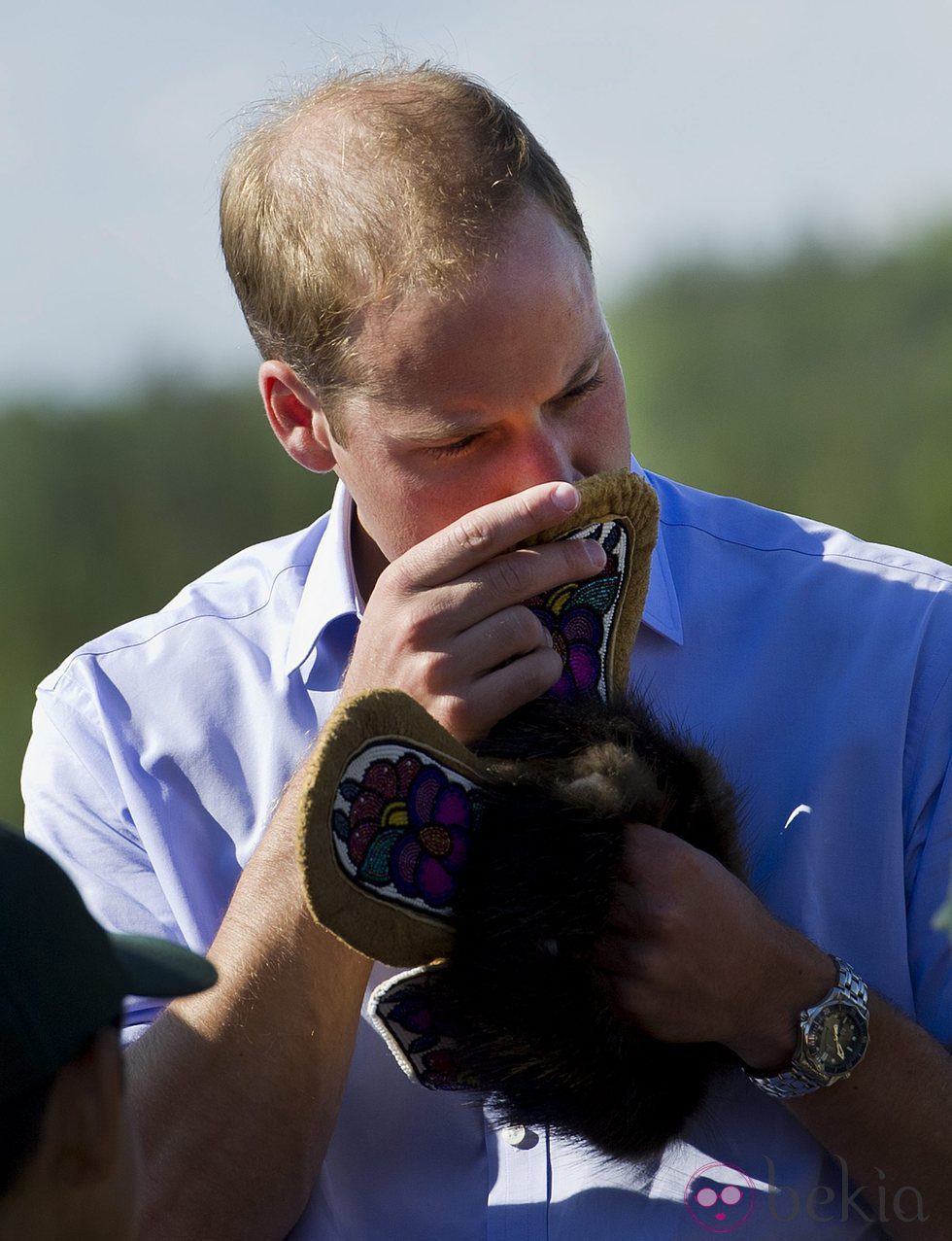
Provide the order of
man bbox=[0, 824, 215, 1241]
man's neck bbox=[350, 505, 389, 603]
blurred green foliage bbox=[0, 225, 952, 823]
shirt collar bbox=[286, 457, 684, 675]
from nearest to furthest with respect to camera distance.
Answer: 1. man bbox=[0, 824, 215, 1241]
2. shirt collar bbox=[286, 457, 684, 675]
3. man's neck bbox=[350, 505, 389, 603]
4. blurred green foliage bbox=[0, 225, 952, 823]

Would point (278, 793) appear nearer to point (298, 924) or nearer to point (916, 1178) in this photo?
point (298, 924)

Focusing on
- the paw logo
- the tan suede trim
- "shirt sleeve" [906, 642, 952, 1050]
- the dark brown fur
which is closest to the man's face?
the tan suede trim

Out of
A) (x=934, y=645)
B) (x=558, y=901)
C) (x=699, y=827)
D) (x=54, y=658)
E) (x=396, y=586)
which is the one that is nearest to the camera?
(x=558, y=901)

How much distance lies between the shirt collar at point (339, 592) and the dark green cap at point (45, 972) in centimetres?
76

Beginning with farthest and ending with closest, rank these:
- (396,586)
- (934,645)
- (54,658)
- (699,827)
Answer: (54,658) → (934,645) → (396,586) → (699,827)

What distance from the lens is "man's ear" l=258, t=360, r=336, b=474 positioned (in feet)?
5.88

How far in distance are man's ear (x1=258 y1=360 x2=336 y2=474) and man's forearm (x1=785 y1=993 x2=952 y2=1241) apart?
0.99 metres

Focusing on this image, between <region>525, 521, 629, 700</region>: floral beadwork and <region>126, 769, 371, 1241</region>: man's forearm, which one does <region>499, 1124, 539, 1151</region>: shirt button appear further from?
<region>525, 521, 629, 700</region>: floral beadwork

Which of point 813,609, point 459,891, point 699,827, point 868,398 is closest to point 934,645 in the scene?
point 813,609

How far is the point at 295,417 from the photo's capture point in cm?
185

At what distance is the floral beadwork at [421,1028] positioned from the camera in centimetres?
119

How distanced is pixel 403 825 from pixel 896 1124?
65cm

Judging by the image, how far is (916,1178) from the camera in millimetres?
1388

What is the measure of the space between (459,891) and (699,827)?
0.27m
